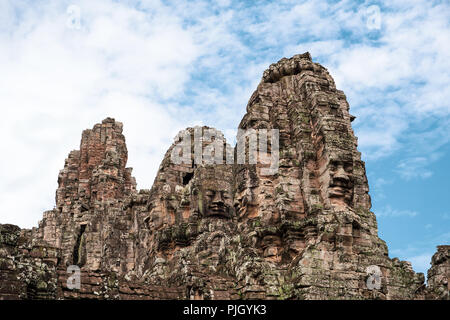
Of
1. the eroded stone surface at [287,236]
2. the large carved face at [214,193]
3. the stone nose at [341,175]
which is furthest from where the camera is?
the large carved face at [214,193]

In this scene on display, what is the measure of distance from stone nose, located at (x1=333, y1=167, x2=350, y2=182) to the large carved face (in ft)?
31.6

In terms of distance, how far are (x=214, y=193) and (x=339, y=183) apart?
32.8 feet

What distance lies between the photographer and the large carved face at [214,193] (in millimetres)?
28203

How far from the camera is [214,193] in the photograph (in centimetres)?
2845

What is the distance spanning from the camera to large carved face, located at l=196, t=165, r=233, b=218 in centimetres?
2820

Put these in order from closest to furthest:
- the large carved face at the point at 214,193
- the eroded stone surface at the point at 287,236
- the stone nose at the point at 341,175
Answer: the eroded stone surface at the point at 287,236 → the stone nose at the point at 341,175 → the large carved face at the point at 214,193

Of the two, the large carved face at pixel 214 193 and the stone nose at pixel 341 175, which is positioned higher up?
the large carved face at pixel 214 193

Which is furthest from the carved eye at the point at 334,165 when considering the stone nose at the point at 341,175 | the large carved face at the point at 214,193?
the large carved face at the point at 214,193

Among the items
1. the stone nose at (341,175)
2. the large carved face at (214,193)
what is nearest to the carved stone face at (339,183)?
the stone nose at (341,175)

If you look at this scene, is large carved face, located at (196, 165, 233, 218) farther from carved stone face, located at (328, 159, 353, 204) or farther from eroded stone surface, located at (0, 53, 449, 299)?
carved stone face, located at (328, 159, 353, 204)

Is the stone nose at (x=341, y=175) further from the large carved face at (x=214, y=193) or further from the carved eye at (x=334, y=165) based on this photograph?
the large carved face at (x=214, y=193)

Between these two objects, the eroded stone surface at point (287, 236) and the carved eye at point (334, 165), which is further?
the carved eye at point (334, 165)

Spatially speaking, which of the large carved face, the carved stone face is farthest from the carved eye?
the large carved face
